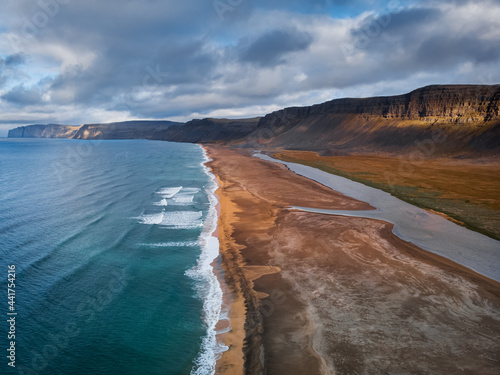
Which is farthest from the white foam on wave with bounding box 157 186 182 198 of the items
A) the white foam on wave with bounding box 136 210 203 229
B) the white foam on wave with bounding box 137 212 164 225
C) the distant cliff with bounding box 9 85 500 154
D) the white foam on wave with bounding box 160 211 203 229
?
the distant cliff with bounding box 9 85 500 154

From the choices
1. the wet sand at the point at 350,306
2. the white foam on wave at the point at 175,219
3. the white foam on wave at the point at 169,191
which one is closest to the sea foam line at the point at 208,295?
the wet sand at the point at 350,306

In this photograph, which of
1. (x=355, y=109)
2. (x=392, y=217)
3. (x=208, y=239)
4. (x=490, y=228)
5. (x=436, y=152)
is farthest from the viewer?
(x=355, y=109)

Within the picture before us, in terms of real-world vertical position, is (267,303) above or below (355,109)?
below

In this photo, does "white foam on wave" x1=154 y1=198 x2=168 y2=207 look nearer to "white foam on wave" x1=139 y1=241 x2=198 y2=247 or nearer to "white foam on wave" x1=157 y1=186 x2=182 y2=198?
"white foam on wave" x1=157 y1=186 x2=182 y2=198

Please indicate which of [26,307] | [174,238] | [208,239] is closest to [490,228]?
[208,239]

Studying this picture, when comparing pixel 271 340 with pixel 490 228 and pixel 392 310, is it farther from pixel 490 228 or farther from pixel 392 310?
pixel 490 228

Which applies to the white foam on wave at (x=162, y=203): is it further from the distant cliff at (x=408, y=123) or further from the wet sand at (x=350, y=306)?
the distant cliff at (x=408, y=123)

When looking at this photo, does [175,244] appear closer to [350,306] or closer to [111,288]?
[111,288]

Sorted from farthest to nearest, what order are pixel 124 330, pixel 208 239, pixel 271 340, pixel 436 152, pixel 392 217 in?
pixel 436 152, pixel 392 217, pixel 208 239, pixel 124 330, pixel 271 340
